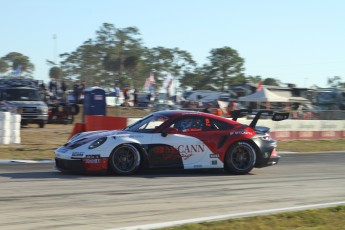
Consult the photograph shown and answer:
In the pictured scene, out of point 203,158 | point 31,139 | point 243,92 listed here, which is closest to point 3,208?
point 203,158

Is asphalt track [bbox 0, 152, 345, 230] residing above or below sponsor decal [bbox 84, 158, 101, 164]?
below

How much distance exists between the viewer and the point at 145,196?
27.9 ft

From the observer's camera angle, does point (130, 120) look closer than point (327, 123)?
Yes

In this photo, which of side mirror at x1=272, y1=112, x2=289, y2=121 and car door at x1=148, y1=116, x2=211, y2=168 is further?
side mirror at x1=272, y1=112, x2=289, y2=121

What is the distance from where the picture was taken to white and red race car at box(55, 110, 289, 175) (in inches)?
420

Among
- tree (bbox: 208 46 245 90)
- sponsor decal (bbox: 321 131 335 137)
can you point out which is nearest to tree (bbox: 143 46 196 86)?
tree (bbox: 208 46 245 90)

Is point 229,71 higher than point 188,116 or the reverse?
higher

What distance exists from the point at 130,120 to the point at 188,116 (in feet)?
20.3

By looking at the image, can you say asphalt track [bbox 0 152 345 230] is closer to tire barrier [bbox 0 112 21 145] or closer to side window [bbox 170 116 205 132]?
side window [bbox 170 116 205 132]

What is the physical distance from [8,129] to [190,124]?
7.74 meters

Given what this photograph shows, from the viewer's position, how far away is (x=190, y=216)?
7059mm

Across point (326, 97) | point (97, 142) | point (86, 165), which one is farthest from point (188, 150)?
point (326, 97)

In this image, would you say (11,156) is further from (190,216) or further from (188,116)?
(190,216)

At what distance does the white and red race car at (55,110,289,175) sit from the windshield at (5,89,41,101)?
43.8 feet
